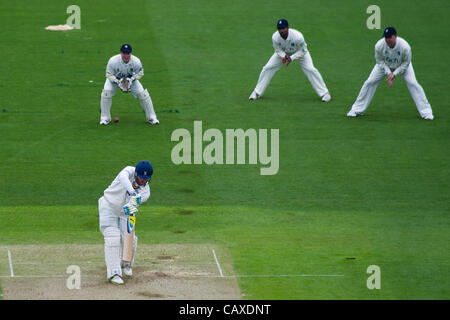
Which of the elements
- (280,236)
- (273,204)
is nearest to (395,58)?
(273,204)

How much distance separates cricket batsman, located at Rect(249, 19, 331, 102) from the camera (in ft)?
71.8

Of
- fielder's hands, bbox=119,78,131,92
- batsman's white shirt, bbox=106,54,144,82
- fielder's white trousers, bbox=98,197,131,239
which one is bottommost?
fielder's white trousers, bbox=98,197,131,239

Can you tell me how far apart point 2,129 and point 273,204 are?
7442 millimetres

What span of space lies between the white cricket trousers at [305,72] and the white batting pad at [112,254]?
11029mm

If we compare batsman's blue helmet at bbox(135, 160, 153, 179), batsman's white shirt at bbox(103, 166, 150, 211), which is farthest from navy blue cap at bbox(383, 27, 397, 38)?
batsman's blue helmet at bbox(135, 160, 153, 179)

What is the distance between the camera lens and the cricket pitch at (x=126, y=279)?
38.6 ft

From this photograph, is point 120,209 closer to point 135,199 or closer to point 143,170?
point 135,199

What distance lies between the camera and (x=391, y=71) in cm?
2069

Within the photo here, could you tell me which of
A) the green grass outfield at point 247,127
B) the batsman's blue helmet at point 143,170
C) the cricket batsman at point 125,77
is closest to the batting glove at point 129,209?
the batsman's blue helmet at point 143,170

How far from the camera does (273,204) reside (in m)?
16.0

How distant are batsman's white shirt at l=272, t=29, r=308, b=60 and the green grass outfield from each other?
130cm

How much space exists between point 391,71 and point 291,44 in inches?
110

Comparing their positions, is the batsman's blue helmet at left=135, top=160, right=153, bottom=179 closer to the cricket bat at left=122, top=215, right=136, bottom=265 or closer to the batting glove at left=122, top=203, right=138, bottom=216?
the batting glove at left=122, top=203, right=138, bottom=216

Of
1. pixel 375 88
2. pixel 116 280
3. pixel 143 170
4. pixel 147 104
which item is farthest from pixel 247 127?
pixel 116 280
